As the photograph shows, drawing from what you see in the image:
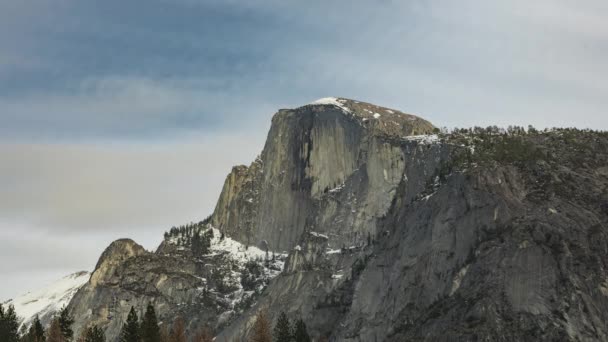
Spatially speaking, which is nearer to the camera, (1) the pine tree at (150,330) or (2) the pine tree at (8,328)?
(1) the pine tree at (150,330)

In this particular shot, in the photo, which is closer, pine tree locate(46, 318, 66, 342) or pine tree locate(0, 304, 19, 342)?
pine tree locate(0, 304, 19, 342)

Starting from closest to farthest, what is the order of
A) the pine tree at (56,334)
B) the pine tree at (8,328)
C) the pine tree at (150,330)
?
the pine tree at (150,330)
the pine tree at (8,328)
the pine tree at (56,334)

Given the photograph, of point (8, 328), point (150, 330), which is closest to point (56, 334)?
point (8, 328)

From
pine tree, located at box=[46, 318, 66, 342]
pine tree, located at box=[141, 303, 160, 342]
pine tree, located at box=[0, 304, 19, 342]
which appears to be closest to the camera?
pine tree, located at box=[141, 303, 160, 342]

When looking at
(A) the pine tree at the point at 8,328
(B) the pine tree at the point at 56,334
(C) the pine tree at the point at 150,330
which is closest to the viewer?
(C) the pine tree at the point at 150,330

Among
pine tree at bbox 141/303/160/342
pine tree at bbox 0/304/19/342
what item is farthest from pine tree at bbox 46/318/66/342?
pine tree at bbox 141/303/160/342

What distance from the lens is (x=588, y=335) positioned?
198375 mm

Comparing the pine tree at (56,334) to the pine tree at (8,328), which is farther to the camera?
the pine tree at (56,334)

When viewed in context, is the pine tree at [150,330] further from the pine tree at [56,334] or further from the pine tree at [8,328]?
the pine tree at [8,328]

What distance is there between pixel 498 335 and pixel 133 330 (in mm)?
91882

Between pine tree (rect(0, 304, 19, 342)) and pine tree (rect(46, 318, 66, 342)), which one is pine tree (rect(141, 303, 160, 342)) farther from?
pine tree (rect(0, 304, 19, 342))

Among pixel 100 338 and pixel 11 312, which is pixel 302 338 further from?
pixel 11 312

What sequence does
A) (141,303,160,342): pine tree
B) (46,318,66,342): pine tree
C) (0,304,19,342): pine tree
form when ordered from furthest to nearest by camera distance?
(46,318,66,342): pine tree → (0,304,19,342): pine tree → (141,303,160,342): pine tree

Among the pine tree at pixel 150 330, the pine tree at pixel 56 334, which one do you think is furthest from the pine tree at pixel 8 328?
the pine tree at pixel 150 330
